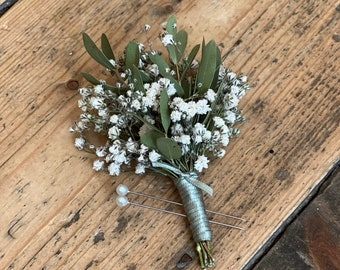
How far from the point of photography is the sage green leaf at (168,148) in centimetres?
93

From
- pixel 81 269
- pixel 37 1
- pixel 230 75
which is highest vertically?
pixel 37 1

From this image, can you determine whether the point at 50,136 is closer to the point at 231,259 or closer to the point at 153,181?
the point at 153,181

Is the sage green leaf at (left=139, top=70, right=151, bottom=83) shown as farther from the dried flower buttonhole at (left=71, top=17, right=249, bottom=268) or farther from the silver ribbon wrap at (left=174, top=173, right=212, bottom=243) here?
the silver ribbon wrap at (left=174, top=173, right=212, bottom=243)

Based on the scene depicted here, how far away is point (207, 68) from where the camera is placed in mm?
984

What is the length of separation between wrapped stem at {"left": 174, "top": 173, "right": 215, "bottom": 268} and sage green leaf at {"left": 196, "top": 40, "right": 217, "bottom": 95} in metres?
0.16

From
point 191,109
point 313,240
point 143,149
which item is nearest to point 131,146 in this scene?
point 143,149

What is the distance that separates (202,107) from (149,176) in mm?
199

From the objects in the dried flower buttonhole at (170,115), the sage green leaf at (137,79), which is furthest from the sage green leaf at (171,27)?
the sage green leaf at (137,79)

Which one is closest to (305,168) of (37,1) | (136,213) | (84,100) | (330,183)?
(330,183)

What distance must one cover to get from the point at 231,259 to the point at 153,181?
7.9 inches

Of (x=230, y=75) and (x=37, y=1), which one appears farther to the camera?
(x=37, y=1)

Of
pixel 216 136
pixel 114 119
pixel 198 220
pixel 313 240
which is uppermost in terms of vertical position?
pixel 114 119

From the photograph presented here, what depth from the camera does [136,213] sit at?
106 centimetres

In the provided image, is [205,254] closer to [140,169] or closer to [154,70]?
[140,169]
